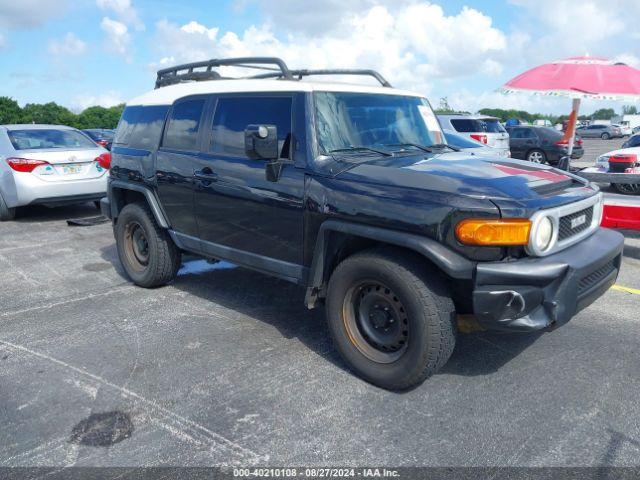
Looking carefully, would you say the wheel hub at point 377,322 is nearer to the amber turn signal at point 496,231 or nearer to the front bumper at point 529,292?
the front bumper at point 529,292

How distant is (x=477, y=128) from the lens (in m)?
14.8

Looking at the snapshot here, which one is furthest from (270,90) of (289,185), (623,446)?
(623,446)

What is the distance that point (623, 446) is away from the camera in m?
2.82

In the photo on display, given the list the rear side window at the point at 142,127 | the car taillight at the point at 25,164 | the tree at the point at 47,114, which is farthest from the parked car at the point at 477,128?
the tree at the point at 47,114

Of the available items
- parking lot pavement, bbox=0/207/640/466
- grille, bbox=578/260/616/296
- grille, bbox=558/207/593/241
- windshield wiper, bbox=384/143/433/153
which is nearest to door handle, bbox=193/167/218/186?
parking lot pavement, bbox=0/207/640/466

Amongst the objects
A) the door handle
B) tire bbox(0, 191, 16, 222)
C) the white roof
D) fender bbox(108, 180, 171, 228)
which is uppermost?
the white roof

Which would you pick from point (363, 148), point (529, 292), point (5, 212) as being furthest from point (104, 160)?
point (529, 292)

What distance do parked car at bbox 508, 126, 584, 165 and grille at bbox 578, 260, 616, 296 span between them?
616 inches

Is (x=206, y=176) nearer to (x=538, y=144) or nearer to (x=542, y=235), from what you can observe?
(x=542, y=235)

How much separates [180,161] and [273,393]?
2.31m

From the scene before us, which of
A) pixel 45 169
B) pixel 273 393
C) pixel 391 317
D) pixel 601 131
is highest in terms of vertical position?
pixel 45 169

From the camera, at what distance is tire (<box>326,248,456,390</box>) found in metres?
3.12

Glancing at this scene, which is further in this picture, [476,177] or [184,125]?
[184,125]

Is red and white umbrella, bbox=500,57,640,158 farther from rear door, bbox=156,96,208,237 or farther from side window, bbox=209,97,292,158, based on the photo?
rear door, bbox=156,96,208,237
